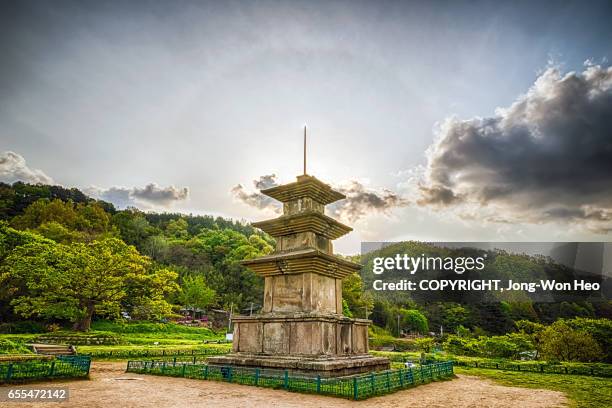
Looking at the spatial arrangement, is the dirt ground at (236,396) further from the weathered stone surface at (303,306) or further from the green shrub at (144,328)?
the green shrub at (144,328)

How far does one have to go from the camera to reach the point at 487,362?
87.3ft

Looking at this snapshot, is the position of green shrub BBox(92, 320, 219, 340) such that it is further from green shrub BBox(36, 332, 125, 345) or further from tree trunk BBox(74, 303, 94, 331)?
green shrub BBox(36, 332, 125, 345)

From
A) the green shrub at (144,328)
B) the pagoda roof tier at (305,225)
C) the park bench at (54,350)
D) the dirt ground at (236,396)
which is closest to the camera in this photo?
the dirt ground at (236,396)

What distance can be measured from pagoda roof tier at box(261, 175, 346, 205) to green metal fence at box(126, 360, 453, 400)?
27.3 feet

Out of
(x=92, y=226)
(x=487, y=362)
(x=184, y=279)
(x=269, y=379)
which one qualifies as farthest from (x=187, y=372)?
(x=92, y=226)

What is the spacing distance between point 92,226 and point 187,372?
72462 mm

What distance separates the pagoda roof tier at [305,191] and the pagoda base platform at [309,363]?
773 centimetres

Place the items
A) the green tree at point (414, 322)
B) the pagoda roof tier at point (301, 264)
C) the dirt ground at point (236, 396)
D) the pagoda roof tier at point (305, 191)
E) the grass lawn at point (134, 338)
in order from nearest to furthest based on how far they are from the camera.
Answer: the dirt ground at point (236, 396)
the pagoda roof tier at point (301, 264)
the pagoda roof tier at point (305, 191)
the grass lawn at point (134, 338)
the green tree at point (414, 322)

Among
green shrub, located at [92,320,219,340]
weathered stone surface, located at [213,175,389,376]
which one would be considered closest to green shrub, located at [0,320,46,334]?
green shrub, located at [92,320,219,340]

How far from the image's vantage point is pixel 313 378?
13961 mm

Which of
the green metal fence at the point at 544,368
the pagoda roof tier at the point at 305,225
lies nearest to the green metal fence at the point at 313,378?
the pagoda roof tier at the point at 305,225

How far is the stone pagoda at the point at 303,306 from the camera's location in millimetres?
15586

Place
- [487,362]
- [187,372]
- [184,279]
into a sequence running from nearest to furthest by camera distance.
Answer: [187,372] < [487,362] < [184,279]

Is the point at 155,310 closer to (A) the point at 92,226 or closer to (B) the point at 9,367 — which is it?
(B) the point at 9,367
